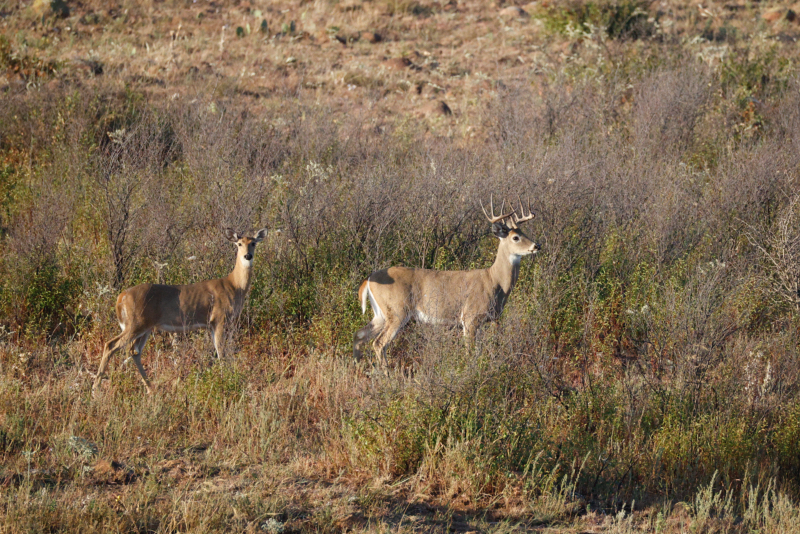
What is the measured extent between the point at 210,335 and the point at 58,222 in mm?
3102

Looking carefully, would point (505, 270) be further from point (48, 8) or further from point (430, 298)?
point (48, 8)

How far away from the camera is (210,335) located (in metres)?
8.53

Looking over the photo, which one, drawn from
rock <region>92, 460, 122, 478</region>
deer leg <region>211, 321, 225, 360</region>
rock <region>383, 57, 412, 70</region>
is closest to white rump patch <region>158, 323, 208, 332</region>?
deer leg <region>211, 321, 225, 360</region>

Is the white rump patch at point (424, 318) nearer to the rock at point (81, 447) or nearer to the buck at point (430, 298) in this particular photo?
the buck at point (430, 298)

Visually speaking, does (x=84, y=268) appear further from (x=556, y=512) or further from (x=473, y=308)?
(x=556, y=512)

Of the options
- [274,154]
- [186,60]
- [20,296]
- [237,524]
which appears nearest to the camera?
[237,524]

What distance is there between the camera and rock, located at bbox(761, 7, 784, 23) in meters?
21.7

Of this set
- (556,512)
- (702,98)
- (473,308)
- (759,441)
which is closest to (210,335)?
(473,308)

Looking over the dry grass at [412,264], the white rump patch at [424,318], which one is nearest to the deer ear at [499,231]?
the dry grass at [412,264]

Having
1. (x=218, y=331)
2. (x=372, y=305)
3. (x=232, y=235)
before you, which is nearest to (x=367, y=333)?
(x=372, y=305)

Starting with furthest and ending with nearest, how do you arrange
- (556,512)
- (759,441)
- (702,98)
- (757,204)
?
(702,98), (757,204), (759,441), (556,512)

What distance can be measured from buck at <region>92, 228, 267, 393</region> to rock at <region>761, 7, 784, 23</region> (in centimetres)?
1808

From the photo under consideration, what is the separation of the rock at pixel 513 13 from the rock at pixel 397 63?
4.52 metres

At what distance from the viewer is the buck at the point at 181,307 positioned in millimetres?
7953
